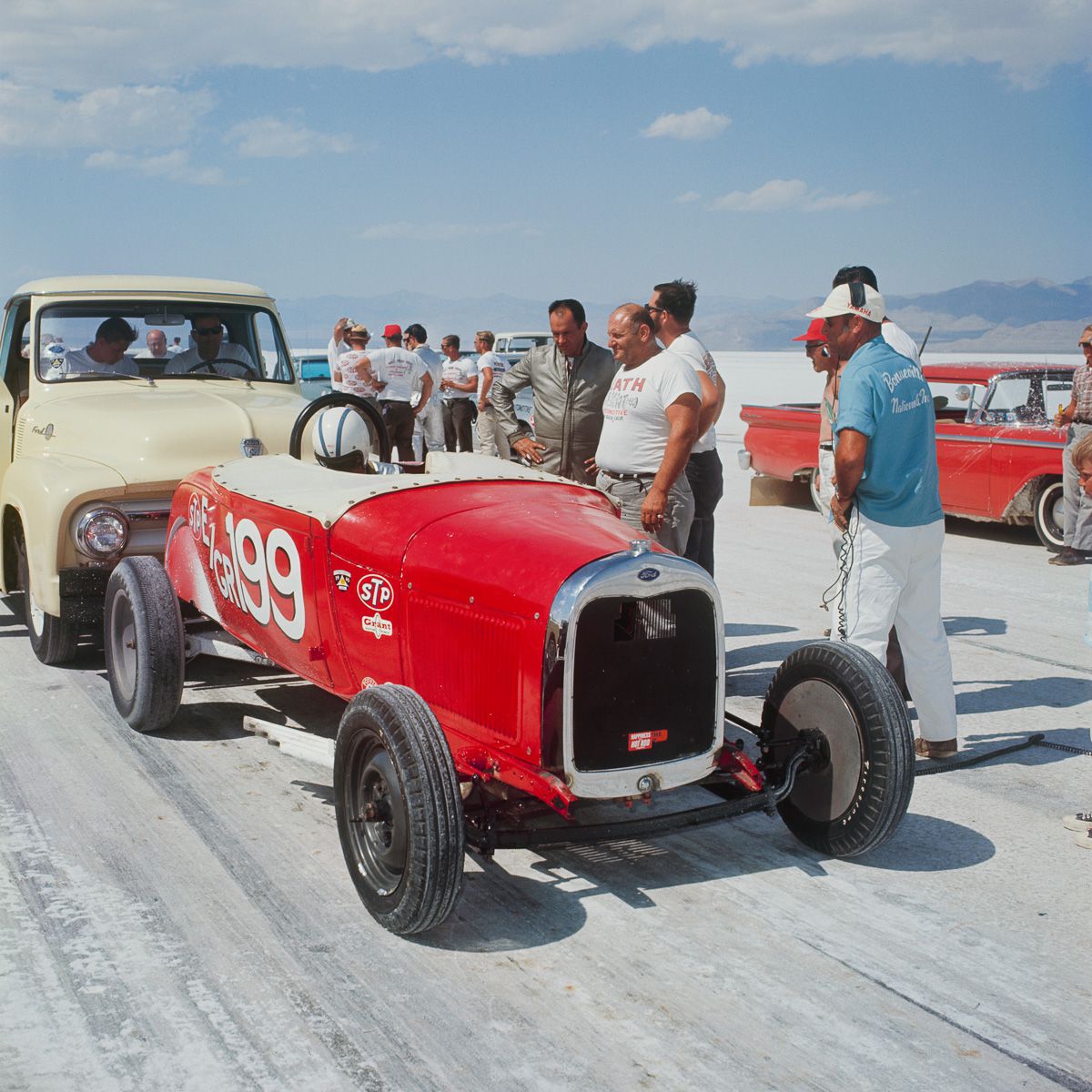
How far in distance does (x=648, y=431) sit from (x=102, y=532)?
2.77 meters

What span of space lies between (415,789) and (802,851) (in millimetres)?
1589

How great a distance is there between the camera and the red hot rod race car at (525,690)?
3.66 m

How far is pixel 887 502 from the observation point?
5043 mm

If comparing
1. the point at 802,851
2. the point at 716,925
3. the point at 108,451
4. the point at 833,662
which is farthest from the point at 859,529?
the point at 108,451

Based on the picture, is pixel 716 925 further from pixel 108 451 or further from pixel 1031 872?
pixel 108 451

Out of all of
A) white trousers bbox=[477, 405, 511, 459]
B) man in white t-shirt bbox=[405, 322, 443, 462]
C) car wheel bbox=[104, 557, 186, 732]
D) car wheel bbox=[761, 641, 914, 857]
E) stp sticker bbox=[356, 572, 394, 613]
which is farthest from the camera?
man in white t-shirt bbox=[405, 322, 443, 462]

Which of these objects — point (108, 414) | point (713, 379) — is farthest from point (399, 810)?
point (108, 414)

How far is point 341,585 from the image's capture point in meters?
4.45

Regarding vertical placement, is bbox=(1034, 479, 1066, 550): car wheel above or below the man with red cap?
below

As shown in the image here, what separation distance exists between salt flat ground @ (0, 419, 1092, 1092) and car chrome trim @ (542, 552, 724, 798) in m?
0.43

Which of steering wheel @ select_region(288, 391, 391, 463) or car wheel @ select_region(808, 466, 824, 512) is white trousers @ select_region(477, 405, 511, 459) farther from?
car wheel @ select_region(808, 466, 824, 512)

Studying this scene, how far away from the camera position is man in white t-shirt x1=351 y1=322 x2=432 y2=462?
12472mm

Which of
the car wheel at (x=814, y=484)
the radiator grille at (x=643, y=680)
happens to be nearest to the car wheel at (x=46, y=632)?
the radiator grille at (x=643, y=680)

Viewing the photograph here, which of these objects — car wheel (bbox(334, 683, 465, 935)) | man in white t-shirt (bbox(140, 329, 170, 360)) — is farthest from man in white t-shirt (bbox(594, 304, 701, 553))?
man in white t-shirt (bbox(140, 329, 170, 360))
